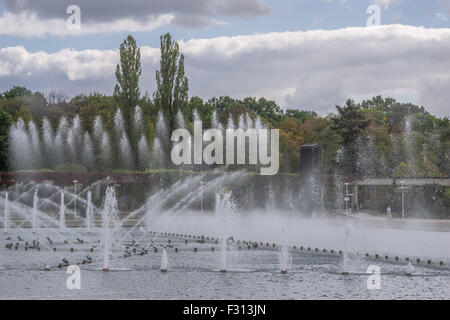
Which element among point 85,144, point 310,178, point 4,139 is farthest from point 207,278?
point 85,144

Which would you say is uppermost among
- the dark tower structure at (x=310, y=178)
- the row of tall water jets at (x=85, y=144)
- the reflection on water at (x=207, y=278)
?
the row of tall water jets at (x=85, y=144)

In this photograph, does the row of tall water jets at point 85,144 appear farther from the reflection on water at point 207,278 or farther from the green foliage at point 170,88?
the reflection on water at point 207,278

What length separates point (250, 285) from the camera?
81.3 feet

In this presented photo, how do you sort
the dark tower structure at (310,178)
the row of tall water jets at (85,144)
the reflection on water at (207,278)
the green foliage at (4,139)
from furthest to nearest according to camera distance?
the green foliage at (4,139) → the row of tall water jets at (85,144) → the dark tower structure at (310,178) → the reflection on water at (207,278)

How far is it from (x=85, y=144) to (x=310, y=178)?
82.8ft

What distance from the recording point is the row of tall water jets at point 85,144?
73.2 m

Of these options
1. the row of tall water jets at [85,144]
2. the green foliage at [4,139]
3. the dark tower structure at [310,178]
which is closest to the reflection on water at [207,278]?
the dark tower structure at [310,178]

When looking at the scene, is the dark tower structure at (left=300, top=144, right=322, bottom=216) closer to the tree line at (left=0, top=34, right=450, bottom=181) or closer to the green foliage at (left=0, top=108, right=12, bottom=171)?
the tree line at (left=0, top=34, right=450, bottom=181)

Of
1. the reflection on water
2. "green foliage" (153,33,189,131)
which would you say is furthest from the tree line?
the reflection on water

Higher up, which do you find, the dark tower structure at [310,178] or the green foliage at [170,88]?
the green foliage at [170,88]

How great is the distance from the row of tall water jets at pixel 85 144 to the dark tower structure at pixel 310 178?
45.1 ft
